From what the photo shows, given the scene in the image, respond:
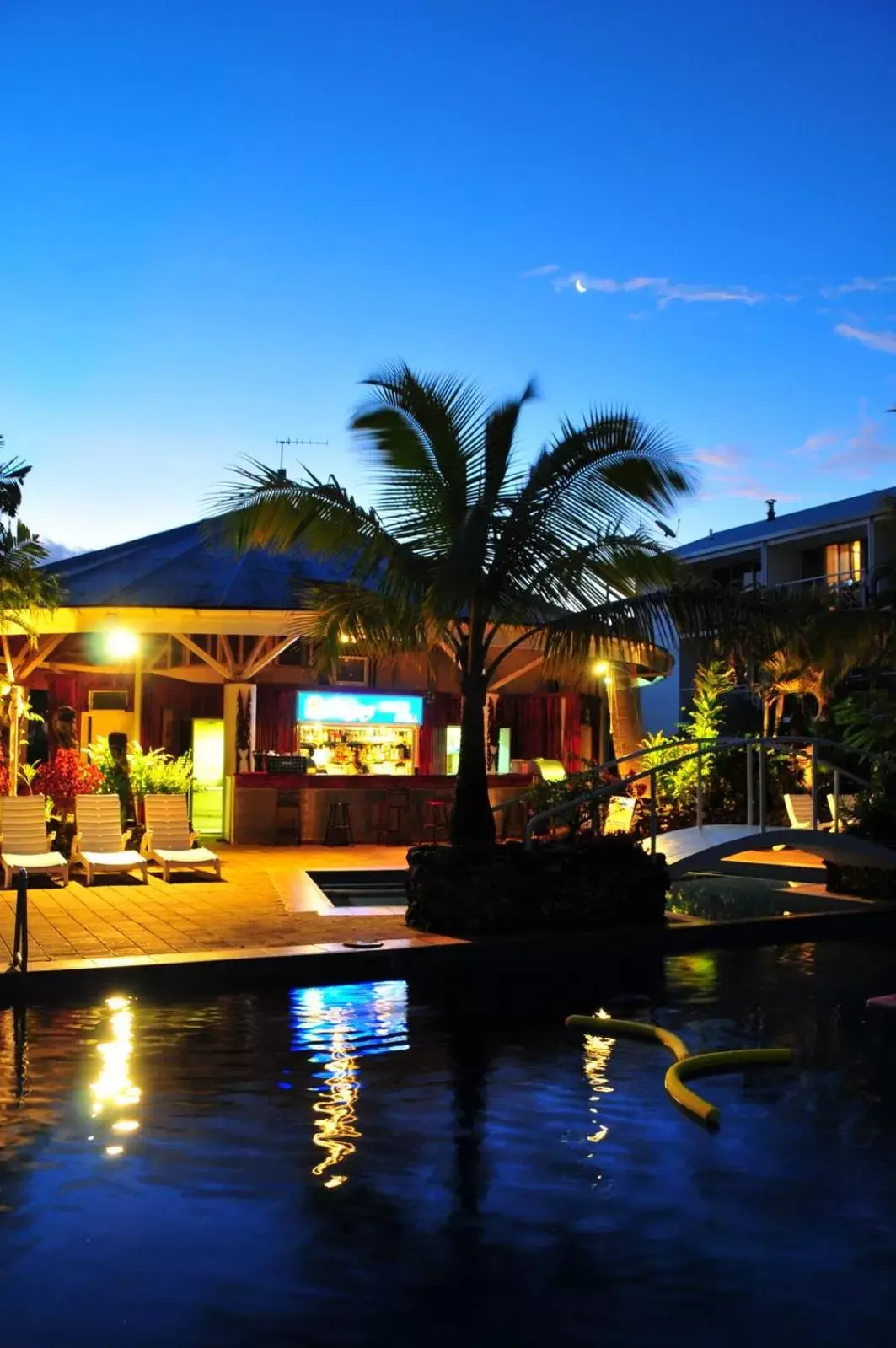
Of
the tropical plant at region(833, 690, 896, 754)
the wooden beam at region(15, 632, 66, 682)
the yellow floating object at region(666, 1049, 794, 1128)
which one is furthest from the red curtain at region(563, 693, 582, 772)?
the yellow floating object at region(666, 1049, 794, 1128)

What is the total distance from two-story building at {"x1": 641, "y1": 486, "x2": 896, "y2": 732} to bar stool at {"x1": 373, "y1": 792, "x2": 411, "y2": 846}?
36.1ft

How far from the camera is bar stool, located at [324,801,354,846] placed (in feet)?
64.3

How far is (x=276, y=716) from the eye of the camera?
23.8 meters

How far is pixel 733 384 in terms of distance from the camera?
1903cm

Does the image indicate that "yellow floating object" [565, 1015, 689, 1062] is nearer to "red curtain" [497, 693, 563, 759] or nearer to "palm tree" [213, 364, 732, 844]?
"palm tree" [213, 364, 732, 844]

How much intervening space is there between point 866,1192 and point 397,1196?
1.95 meters

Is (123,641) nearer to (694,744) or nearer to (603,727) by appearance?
(694,744)

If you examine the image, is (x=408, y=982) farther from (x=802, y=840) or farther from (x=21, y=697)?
(x=21, y=697)

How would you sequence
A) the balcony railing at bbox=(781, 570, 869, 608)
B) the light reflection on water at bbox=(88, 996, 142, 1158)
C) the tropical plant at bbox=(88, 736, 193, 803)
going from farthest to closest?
the balcony railing at bbox=(781, 570, 869, 608) → the tropical plant at bbox=(88, 736, 193, 803) → the light reflection on water at bbox=(88, 996, 142, 1158)

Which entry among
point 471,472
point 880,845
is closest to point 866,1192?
point 471,472

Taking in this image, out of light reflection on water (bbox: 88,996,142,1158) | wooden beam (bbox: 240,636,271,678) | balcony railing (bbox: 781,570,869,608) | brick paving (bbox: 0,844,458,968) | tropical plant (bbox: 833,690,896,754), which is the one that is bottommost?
light reflection on water (bbox: 88,996,142,1158)

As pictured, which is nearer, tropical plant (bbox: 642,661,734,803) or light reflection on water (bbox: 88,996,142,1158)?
light reflection on water (bbox: 88,996,142,1158)

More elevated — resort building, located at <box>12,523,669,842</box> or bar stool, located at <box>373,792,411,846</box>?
resort building, located at <box>12,523,669,842</box>

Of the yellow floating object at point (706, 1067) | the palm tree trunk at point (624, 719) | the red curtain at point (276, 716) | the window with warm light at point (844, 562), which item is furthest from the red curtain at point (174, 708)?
the yellow floating object at point (706, 1067)
